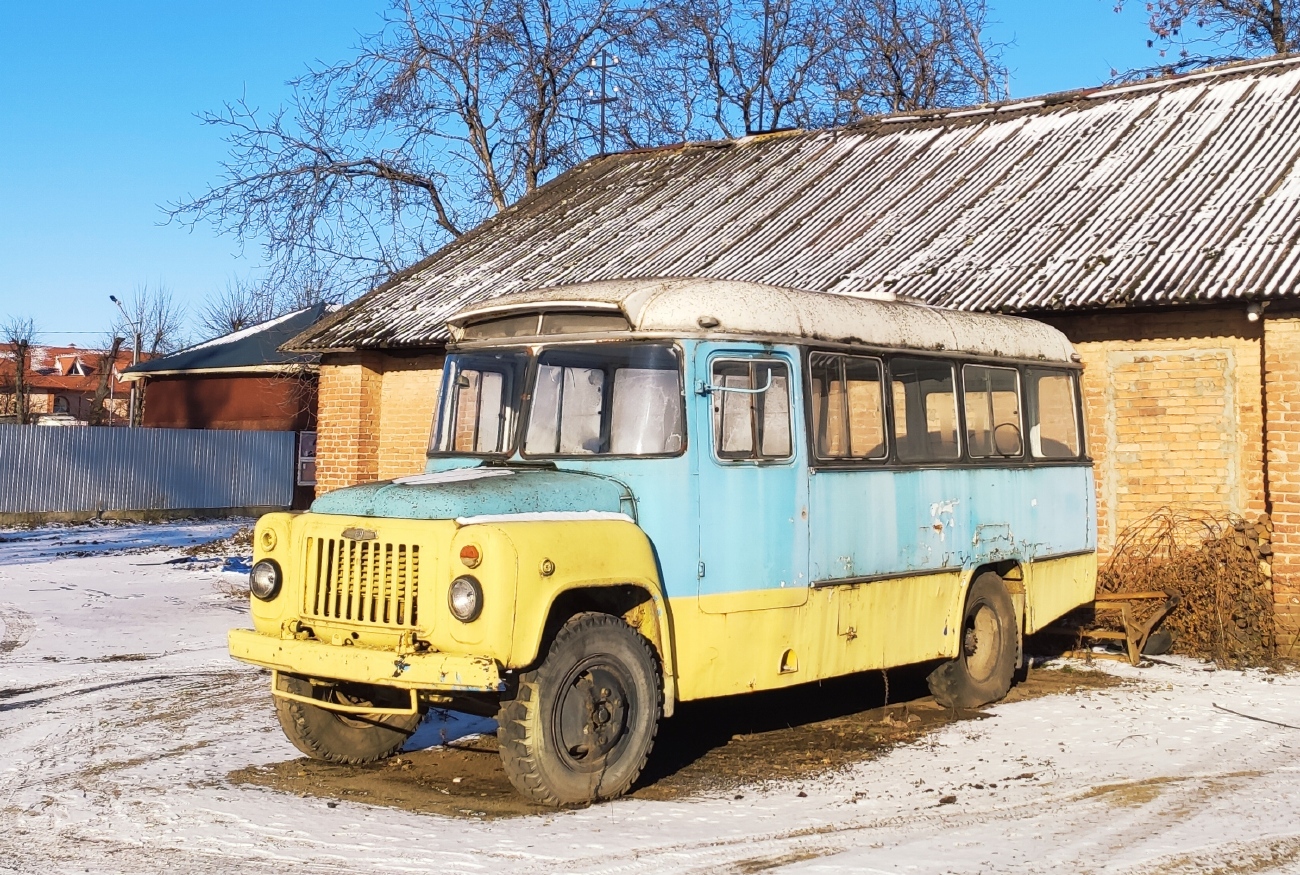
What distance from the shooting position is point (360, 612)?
618 centimetres

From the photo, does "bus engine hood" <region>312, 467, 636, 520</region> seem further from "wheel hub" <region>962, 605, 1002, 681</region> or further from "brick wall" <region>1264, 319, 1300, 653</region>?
"brick wall" <region>1264, 319, 1300, 653</region>

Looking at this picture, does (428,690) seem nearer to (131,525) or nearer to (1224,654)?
(1224,654)

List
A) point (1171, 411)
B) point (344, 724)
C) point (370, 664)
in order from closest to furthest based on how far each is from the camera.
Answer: point (370, 664)
point (344, 724)
point (1171, 411)

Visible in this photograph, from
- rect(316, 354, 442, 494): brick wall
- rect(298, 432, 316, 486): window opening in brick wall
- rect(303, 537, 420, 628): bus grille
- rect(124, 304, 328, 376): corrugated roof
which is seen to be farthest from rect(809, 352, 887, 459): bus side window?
rect(124, 304, 328, 376): corrugated roof

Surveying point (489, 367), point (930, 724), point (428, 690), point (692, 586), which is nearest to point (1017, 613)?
point (930, 724)

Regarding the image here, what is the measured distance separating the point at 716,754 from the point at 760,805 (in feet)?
4.23

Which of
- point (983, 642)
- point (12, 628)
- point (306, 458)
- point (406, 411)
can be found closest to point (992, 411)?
point (983, 642)

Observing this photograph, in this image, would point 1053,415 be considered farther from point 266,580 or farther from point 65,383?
point 65,383

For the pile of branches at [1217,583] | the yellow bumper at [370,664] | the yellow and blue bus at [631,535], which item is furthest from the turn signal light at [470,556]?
the pile of branches at [1217,583]

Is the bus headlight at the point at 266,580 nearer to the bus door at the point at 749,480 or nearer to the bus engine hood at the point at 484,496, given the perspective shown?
the bus engine hood at the point at 484,496

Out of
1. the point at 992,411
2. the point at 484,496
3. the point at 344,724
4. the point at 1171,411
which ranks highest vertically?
the point at 1171,411

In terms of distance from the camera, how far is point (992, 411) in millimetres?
9242

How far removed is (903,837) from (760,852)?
0.67 m

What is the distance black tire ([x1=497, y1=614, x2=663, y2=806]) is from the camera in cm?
598
